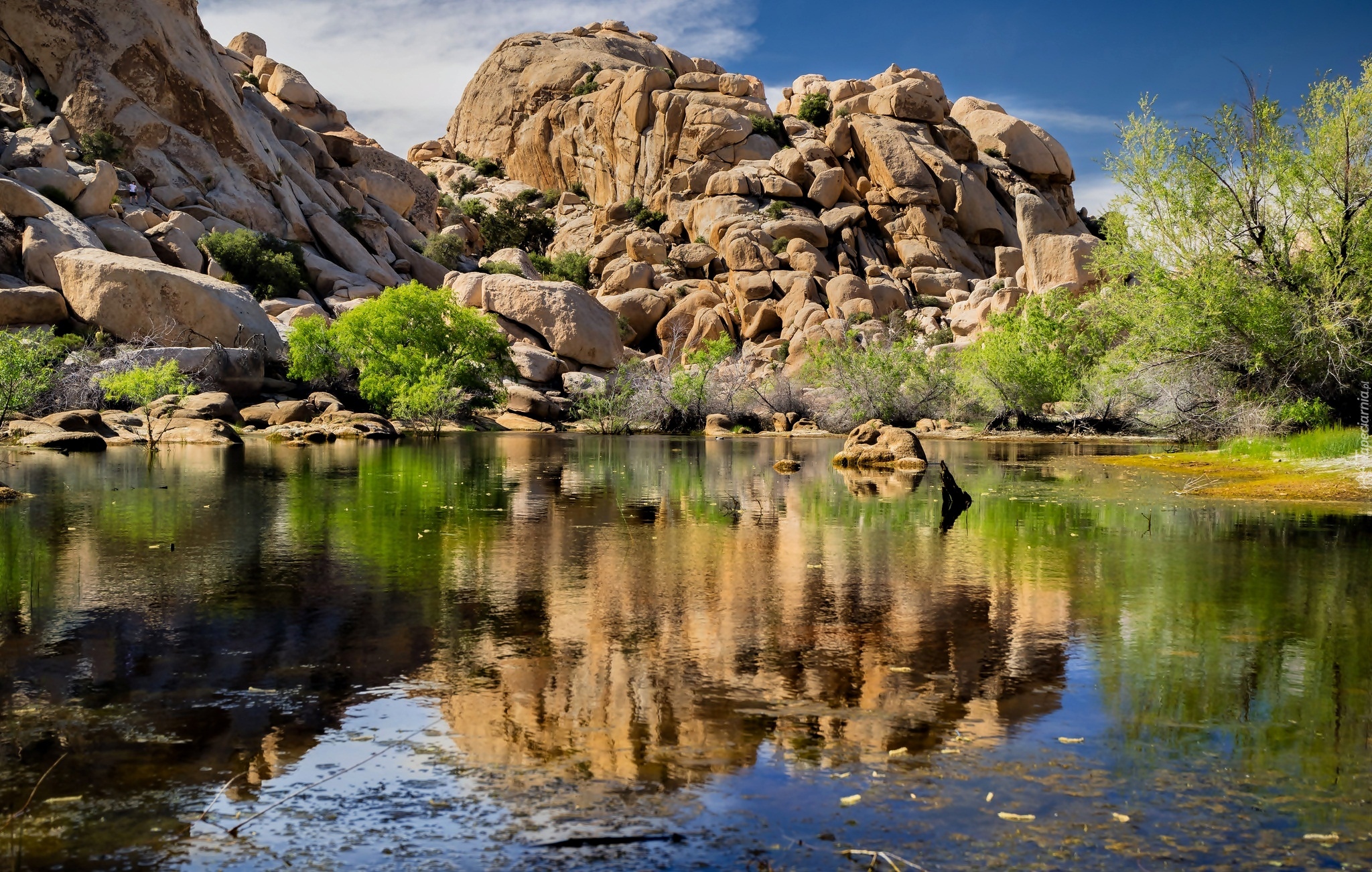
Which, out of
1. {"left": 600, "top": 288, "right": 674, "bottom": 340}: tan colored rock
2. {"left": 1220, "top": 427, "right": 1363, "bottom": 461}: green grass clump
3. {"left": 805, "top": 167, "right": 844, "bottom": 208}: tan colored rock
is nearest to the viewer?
{"left": 1220, "top": 427, "right": 1363, "bottom": 461}: green grass clump

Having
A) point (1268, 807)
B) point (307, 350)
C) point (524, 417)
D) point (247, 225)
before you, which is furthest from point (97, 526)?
point (247, 225)

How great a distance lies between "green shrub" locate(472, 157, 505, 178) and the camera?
106812mm

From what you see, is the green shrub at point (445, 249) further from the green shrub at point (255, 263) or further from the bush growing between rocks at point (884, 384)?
the bush growing between rocks at point (884, 384)

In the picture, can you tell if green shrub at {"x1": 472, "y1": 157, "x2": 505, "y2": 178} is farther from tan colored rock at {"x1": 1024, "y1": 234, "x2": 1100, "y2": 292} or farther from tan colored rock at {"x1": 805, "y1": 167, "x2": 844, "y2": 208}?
tan colored rock at {"x1": 1024, "y1": 234, "x2": 1100, "y2": 292}

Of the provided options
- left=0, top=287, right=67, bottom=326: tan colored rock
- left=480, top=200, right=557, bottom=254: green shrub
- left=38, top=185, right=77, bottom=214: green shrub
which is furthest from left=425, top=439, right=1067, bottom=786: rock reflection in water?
left=480, top=200, right=557, bottom=254: green shrub

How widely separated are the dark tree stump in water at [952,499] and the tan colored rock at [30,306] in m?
41.7

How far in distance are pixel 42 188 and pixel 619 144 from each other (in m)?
50.9

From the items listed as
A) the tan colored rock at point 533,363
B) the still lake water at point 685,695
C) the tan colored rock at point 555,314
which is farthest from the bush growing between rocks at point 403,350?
the still lake water at point 685,695

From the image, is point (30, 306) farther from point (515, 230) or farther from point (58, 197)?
point (515, 230)

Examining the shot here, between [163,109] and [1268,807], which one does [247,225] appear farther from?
[1268,807]

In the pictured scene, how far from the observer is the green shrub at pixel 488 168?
107 meters

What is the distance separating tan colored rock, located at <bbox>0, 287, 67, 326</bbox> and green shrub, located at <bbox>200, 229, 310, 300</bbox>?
13.3 m

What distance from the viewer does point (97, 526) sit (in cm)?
1426

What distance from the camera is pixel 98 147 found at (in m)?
60.1
